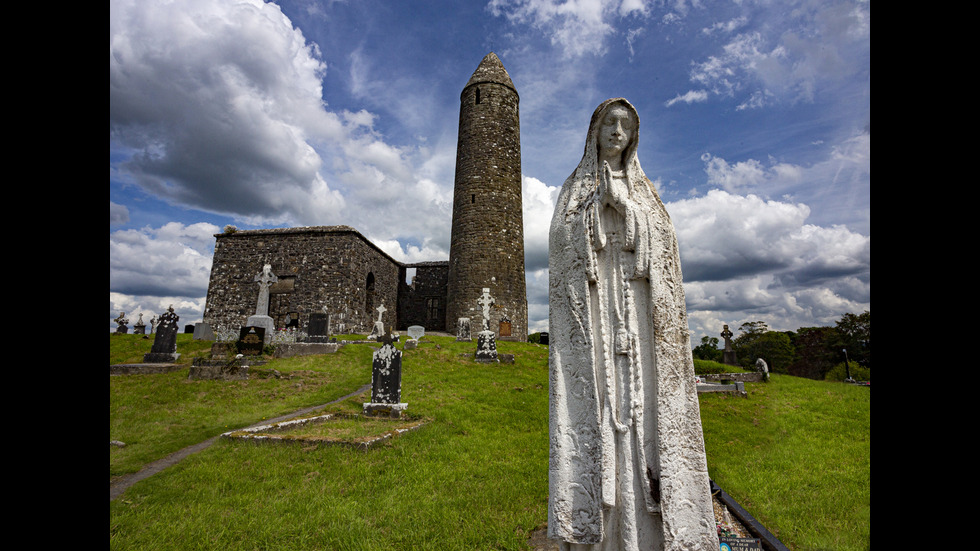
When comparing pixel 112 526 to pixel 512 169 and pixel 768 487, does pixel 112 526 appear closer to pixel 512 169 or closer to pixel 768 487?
pixel 768 487

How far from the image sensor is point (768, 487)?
16.6 feet

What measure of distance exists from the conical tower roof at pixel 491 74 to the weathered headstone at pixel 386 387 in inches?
809

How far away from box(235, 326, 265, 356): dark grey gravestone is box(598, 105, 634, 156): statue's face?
13582 millimetres

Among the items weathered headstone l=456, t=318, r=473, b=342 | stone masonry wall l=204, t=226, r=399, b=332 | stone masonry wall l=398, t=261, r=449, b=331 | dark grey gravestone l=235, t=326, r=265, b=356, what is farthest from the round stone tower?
dark grey gravestone l=235, t=326, r=265, b=356

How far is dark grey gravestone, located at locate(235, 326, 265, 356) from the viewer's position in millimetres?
13062

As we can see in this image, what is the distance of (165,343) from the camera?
12875mm

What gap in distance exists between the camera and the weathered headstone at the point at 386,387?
7895 mm

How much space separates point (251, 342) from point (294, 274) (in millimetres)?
11145

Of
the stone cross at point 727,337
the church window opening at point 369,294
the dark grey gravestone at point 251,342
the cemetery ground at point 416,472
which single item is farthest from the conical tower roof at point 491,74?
the cemetery ground at point 416,472

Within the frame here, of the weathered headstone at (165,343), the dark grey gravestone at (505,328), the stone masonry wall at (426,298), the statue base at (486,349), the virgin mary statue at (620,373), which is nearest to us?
the virgin mary statue at (620,373)

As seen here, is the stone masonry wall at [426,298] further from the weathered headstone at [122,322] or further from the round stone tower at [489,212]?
the weathered headstone at [122,322]

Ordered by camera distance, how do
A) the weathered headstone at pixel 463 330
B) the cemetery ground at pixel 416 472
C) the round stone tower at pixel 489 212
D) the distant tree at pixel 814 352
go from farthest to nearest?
the distant tree at pixel 814 352 < the round stone tower at pixel 489 212 < the weathered headstone at pixel 463 330 < the cemetery ground at pixel 416 472

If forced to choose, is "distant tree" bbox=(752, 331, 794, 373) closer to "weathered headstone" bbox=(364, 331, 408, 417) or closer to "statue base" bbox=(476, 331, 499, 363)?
"statue base" bbox=(476, 331, 499, 363)
